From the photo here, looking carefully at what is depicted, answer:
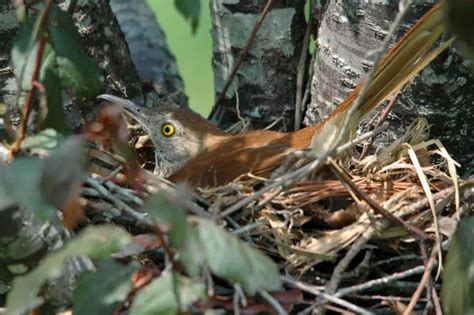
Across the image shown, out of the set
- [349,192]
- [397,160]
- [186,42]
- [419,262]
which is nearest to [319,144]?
[349,192]

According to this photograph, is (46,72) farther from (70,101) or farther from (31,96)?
(70,101)

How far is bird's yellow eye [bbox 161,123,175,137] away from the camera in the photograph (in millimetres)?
3324

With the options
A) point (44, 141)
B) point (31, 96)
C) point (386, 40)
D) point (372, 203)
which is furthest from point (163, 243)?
point (372, 203)

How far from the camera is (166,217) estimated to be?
124 cm

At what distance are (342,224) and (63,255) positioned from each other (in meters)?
1.10

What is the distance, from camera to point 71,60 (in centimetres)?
171

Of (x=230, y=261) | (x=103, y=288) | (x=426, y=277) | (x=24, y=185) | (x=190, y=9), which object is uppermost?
(x=190, y=9)

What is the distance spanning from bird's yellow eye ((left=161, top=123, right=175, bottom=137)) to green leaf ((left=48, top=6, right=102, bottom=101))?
5.09ft

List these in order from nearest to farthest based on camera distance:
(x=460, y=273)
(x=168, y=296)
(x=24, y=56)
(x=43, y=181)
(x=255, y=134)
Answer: (x=43, y=181)
(x=168, y=296)
(x=460, y=273)
(x=24, y=56)
(x=255, y=134)

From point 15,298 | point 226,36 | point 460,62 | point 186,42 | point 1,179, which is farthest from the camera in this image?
point 186,42

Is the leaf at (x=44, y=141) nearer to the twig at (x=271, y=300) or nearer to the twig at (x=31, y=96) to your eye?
the twig at (x=31, y=96)

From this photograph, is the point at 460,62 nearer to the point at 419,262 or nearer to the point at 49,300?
the point at 419,262

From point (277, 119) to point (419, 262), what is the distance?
46.9 inches

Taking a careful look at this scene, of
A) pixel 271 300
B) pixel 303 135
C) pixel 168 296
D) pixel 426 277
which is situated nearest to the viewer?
pixel 168 296
